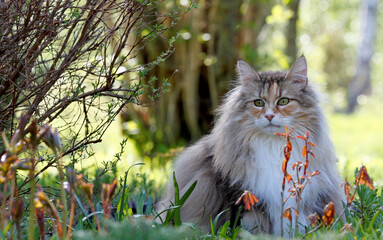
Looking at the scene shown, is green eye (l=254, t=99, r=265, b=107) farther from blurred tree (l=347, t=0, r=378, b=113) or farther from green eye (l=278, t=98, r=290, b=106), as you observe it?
blurred tree (l=347, t=0, r=378, b=113)

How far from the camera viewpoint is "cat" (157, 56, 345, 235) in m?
3.28

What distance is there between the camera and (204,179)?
11.6 feet

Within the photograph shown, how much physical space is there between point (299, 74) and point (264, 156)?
63 centimetres

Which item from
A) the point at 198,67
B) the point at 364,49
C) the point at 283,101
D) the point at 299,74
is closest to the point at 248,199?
the point at 283,101

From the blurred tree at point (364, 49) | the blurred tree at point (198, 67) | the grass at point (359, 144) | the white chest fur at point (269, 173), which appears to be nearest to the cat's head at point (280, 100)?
the white chest fur at point (269, 173)

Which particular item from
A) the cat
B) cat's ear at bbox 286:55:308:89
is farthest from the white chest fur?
cat's ear at bbox 286:55:308:89

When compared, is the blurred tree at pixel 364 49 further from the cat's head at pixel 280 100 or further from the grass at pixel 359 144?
the cat's head at pixel 280 100

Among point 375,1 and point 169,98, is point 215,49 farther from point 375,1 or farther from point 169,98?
point 375,1

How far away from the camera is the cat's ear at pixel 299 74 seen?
347cm

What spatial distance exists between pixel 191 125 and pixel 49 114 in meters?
4.21

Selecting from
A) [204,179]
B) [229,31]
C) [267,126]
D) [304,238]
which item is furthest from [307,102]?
[229,31]

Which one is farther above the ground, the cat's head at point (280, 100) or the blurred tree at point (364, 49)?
the blurred tree at point (364, 49)

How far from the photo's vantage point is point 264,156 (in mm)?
3389

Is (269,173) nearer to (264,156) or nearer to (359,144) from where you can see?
(264,156)
